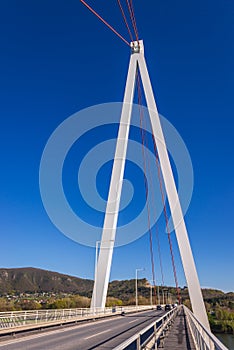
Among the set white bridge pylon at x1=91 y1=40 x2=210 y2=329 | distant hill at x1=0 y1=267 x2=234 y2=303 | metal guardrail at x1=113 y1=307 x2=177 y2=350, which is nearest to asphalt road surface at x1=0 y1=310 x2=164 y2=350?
metal guardrail at x1=113 y1=307 x2=177 y2=350

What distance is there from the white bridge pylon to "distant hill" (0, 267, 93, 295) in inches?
A: 3358

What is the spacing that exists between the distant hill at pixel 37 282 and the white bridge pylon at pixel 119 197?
85.3 meters

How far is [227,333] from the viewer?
51.4m

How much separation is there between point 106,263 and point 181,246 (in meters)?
5.22

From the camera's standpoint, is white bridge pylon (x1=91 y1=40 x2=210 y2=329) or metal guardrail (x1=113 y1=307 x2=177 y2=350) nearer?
metal guardrail (x1=113 y1=307 x2=177 y2=350)

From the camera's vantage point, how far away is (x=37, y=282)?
121875mm

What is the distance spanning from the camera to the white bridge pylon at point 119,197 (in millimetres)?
19766

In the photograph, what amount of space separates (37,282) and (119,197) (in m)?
109

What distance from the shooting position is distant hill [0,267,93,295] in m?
107

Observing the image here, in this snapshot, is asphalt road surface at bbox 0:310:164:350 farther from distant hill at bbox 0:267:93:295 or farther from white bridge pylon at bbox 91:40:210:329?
distant hill at bbox 0:267:93:295

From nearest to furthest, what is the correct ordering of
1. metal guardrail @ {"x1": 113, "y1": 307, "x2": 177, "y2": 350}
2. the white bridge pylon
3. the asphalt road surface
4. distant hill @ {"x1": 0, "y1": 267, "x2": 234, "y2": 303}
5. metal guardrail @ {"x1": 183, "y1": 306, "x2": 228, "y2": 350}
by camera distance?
1. metal guardrail @ {"x1": 183, "y1": 306, "x2": 228, "y2": 350}
2. metal guardrail @ {"x1": 113, "y1": 307, "x2": 177, "y2": 350}
3. the asphalt road surface
4. the white bridge pylon
5. distant hill @ {"x1": 0, "y1": 267, "x2": 234, "y2": 303}

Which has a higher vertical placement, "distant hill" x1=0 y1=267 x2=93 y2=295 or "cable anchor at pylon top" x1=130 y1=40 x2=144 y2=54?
"distant hill" x1=0 y1=267 x2=93 y2=295

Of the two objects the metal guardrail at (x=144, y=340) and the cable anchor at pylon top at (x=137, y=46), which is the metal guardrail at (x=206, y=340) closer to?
the metal guardrail at (x=144, y=340)

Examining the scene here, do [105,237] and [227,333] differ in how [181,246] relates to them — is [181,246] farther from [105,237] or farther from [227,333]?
[227,333]
